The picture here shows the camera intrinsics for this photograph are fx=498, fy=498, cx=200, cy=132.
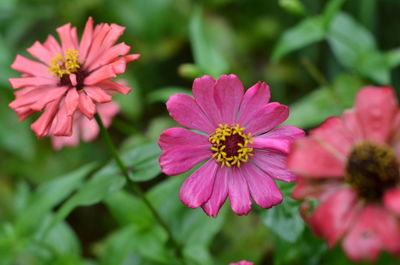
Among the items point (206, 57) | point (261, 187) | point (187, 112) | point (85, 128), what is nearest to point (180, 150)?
point (187, 112)

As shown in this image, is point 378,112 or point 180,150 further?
point 180,150

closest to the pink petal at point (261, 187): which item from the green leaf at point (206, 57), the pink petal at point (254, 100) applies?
the pink petal at point (254, 100)

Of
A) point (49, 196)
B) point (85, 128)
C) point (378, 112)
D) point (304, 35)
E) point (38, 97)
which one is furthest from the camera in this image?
point (85, 128)

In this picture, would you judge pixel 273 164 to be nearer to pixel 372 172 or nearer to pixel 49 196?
pixel 372 172

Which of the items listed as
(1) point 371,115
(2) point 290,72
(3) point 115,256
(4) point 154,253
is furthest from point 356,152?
(2) point 290,72

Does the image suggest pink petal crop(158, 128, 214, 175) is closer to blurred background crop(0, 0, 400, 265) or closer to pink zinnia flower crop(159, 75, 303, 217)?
pink zinnia flower crop(159, 75, 303, 217)

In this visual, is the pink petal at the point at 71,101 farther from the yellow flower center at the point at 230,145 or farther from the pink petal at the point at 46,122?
the yellow flower center at the point at 230,145
